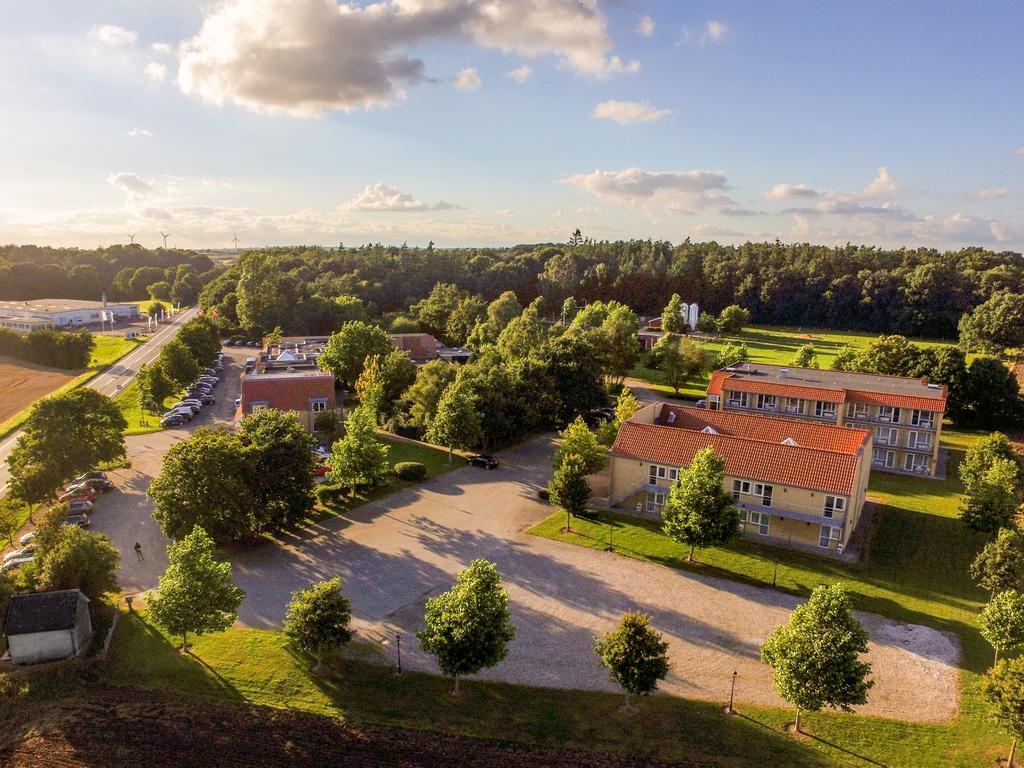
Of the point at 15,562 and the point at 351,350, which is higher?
the point at 351,350

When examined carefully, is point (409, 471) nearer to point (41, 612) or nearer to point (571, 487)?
point (571, 487)

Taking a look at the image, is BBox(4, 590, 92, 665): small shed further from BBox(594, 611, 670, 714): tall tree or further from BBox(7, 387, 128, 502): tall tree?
BBox(594, 611, 670, 714): tall tree

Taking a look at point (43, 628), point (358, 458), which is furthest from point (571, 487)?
point (43, 628)

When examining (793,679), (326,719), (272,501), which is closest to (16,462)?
(272,501)

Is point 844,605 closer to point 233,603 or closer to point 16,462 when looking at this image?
point 233,603

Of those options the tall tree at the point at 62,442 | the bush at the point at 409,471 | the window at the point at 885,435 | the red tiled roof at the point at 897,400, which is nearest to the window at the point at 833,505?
the window at the point at 885,435

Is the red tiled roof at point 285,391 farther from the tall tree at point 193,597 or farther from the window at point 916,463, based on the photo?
the window at point 916,463
